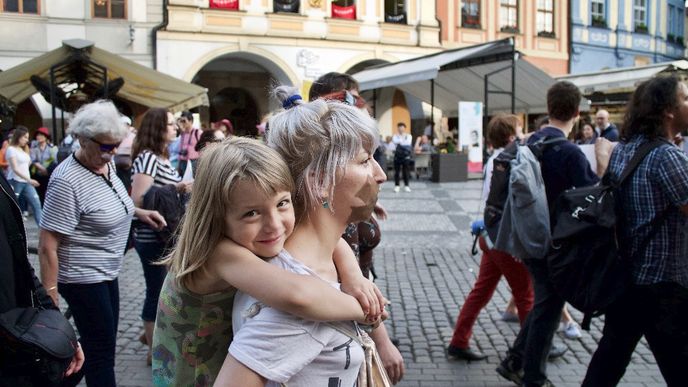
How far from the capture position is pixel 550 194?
3670 millimetres

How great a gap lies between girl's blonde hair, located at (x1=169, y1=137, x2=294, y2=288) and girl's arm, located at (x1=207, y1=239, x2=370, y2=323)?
36mm

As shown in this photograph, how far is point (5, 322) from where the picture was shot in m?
1.86

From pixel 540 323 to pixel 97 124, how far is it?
259 cm

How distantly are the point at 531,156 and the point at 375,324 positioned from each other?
93.4 inches

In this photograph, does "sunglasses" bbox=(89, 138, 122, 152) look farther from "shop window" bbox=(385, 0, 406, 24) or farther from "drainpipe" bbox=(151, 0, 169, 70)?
"shop window" bbox=(385, 0, 406, 24)

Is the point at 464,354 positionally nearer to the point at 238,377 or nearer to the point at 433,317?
the point at 433,317

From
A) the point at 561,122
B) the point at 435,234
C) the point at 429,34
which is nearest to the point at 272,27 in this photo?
the point at 429,34

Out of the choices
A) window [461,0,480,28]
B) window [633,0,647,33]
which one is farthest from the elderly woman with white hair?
window [633,0,647,33]

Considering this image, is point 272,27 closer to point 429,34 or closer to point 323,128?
point 429,34

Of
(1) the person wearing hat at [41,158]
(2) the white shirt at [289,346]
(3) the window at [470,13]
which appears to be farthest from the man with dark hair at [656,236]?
(3) the window at [470,13]

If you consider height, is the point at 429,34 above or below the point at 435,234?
above

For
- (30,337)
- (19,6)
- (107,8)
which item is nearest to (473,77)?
(107,8)

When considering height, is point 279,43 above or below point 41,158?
above

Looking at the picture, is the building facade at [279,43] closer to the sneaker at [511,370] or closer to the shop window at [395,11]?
the shop window at [395,11]
